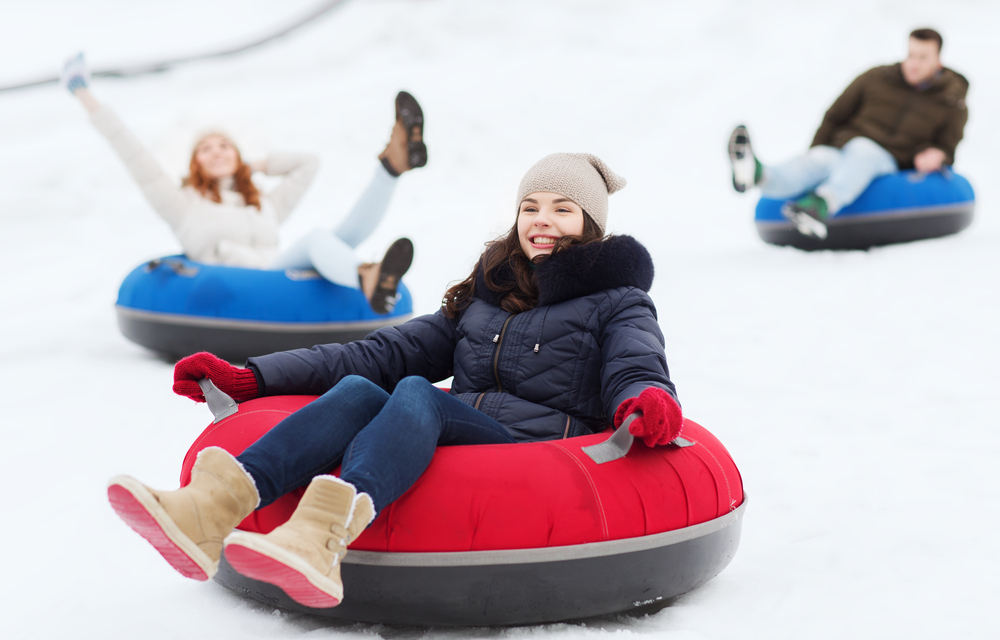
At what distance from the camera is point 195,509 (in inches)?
61.5

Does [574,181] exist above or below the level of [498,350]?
above

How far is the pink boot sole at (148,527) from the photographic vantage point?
149 centimetres

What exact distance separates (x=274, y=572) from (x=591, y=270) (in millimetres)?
1099

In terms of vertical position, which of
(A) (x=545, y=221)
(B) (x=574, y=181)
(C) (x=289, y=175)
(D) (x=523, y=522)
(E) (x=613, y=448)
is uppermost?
(C) (x=289, y=175)

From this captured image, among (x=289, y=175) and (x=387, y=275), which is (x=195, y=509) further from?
(x=289, y=175)

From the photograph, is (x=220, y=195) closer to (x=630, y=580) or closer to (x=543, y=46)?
(x=630, y=580)

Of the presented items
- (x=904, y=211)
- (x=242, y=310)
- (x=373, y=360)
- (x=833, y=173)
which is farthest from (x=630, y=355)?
(x=904, y=211)

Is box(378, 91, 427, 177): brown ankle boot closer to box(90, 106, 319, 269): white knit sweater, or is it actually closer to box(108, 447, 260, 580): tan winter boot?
box(90, 106, 319, 269): white knit sweater

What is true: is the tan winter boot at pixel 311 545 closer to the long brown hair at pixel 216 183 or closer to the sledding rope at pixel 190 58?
the long brown hair at pixel 216 183

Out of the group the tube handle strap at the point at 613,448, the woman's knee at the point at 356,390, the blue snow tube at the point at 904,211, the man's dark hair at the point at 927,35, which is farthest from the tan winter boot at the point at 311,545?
the man's dark hair at the point at 927,35

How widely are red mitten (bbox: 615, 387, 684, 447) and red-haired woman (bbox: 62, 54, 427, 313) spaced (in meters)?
2.43

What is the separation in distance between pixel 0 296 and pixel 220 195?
2663 millimetres

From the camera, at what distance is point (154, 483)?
282 centimetres

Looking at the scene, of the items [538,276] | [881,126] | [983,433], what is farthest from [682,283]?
[538,276]
